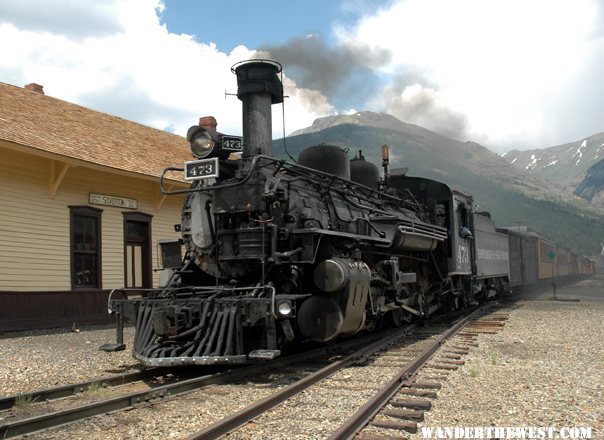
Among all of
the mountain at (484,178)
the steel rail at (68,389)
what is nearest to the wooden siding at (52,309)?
the steel rail at (68,389)

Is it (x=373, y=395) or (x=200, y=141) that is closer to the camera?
(x=373, y=395)

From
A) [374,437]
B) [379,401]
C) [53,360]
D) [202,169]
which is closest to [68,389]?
[53,360]

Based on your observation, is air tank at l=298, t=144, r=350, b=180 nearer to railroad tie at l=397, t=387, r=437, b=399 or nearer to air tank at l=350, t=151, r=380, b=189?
air tank at l=350, t=151, r=380, b=189

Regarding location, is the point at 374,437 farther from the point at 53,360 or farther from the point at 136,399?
the point at 53,360

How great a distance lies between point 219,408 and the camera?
5016 mm

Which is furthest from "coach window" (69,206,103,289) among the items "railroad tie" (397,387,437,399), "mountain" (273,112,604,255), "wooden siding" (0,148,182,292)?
"mountain" (273,112,604,255)

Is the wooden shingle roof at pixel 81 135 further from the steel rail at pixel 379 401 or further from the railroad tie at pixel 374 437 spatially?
the railroad tie at pixel 374 437

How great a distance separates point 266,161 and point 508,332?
243 inches

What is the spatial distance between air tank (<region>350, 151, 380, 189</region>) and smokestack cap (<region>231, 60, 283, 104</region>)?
3527mm

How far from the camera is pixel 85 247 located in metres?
13.3

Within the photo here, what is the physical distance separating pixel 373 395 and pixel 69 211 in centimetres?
987

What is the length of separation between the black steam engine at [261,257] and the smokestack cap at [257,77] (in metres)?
0.01

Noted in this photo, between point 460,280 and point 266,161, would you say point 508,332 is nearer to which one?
point 460,280

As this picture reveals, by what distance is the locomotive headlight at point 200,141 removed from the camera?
7355 mm
